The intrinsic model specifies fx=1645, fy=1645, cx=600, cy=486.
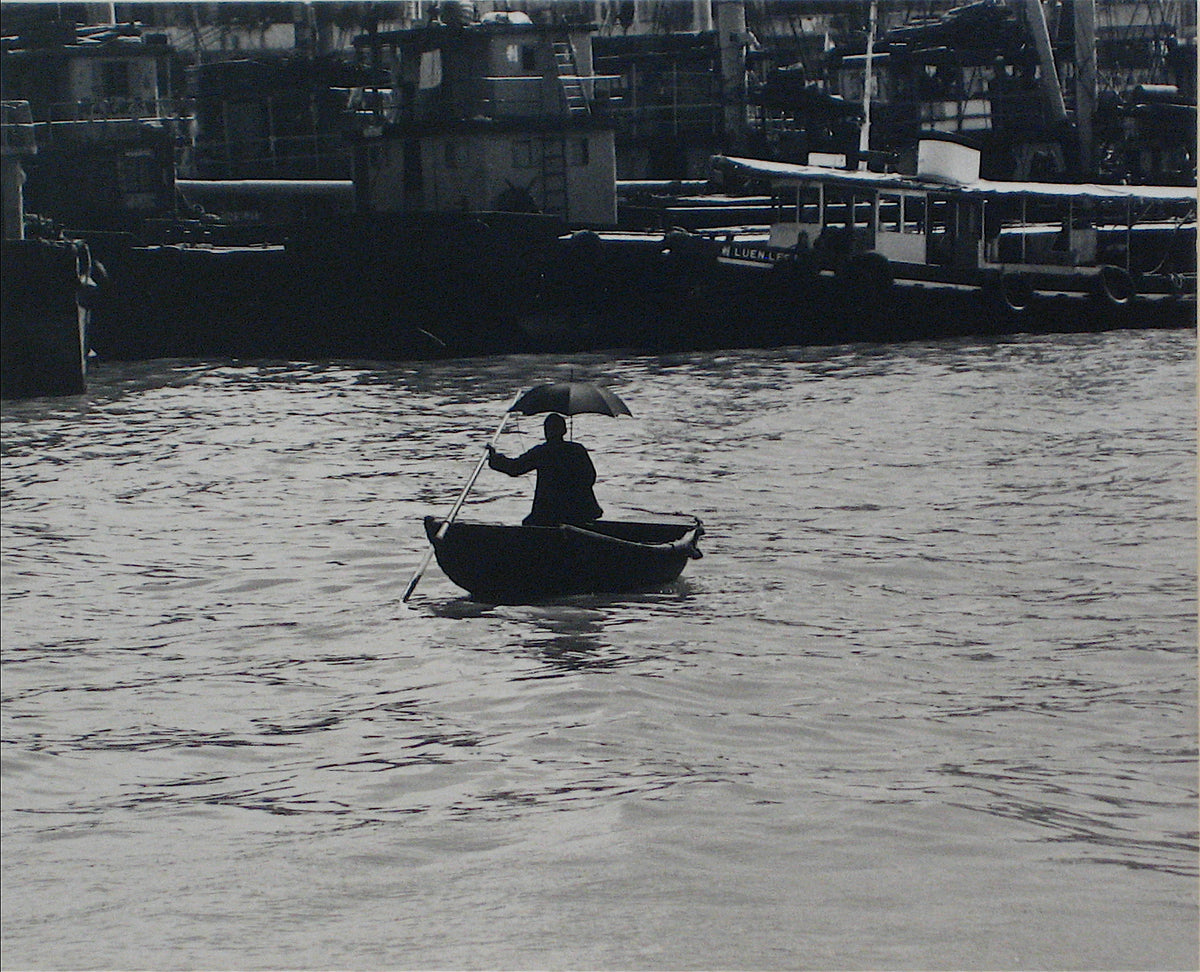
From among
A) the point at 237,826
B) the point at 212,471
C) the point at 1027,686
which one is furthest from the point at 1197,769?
the point at 212,471

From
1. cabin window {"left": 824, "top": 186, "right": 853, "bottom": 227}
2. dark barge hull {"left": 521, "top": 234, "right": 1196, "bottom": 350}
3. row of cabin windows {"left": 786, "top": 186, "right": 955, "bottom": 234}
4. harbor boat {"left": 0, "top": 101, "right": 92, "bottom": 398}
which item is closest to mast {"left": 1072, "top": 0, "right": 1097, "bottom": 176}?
row of cabin windows {"left": 786, "top": 186, "right": 955, "bottom": 234}

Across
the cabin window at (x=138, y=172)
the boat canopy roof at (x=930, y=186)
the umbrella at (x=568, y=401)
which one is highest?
the cabin window at (x=138, y=172)

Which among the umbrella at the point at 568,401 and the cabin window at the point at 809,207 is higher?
the cabin window at the point at 809,207

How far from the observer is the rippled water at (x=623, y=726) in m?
6.16

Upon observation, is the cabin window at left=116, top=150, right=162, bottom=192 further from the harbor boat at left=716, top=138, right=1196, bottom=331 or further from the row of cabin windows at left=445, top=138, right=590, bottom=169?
the harbor boat at left=716, top=138, right=1196, bottom=331

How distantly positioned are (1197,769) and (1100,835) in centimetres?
107

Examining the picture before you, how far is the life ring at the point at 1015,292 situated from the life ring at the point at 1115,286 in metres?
1.27

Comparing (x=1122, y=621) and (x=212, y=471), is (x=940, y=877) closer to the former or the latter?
(x=1122, y=621)

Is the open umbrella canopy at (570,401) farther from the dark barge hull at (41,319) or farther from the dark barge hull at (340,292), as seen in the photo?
the dark barge hull at (340,292)

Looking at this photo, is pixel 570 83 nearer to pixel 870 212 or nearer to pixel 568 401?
pixel 870 212

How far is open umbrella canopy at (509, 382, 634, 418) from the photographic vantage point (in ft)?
35.8

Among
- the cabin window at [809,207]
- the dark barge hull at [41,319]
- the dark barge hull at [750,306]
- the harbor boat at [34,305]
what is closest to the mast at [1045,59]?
the cabin window at [809,207]

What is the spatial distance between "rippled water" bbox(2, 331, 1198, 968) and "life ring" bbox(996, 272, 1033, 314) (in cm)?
1182

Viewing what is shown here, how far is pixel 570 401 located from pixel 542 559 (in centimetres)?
107
